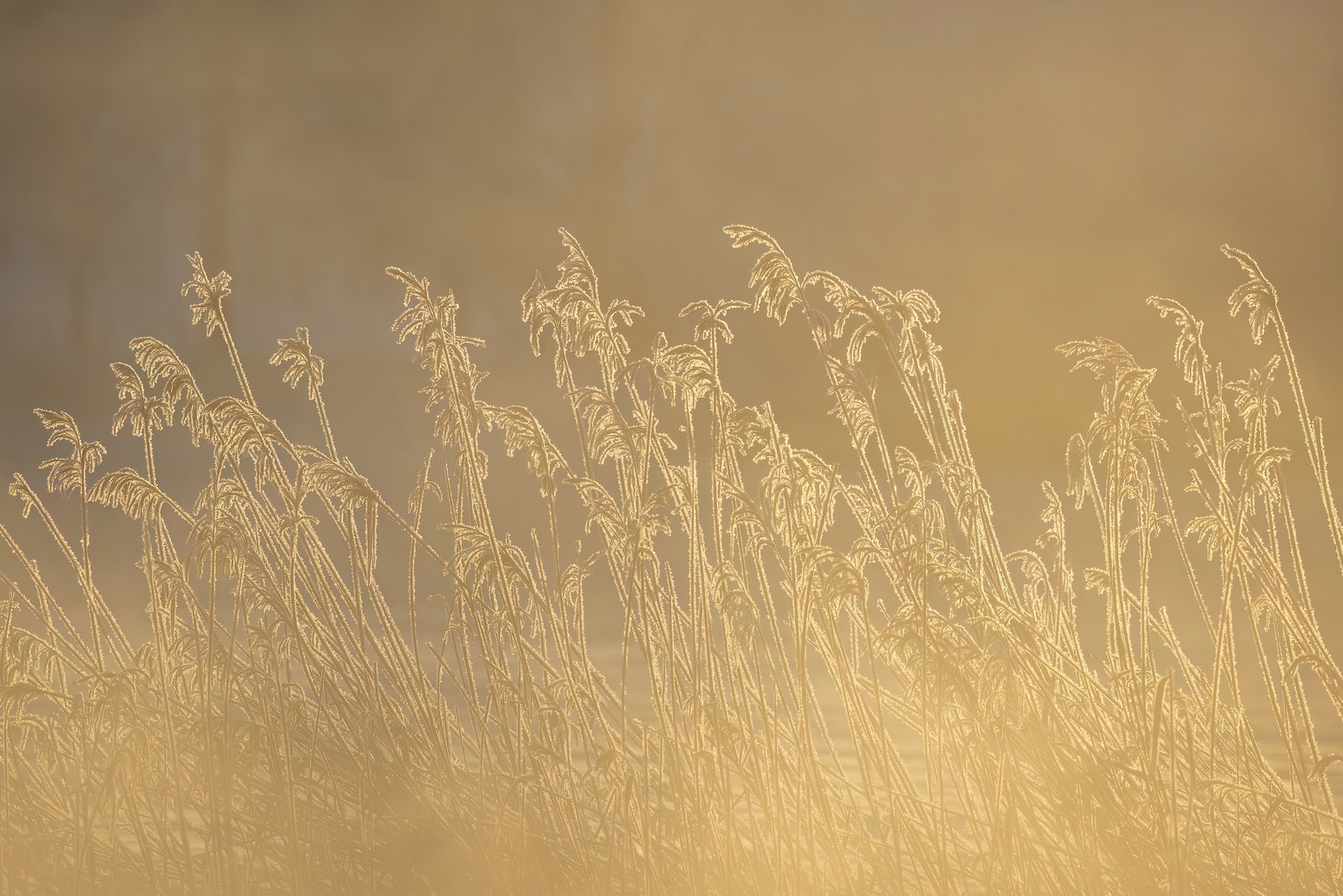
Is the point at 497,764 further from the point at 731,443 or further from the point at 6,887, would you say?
the point at 6,887

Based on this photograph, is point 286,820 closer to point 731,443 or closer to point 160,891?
point 160,891

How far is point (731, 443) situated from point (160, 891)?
2928mm

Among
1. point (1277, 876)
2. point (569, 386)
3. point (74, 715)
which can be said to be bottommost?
point (1277, 876)

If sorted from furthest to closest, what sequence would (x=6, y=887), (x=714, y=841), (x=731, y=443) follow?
(x=6, y=887)
(x=731, y=443)
(x=714, y=841)

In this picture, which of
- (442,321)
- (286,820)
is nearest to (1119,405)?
(442,321)

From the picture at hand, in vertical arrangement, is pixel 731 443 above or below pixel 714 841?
above

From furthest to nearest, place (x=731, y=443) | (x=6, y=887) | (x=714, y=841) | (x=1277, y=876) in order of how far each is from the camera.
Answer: (x=6, y=887), (x=731, y=443), (x=714, y=841), (x=1277, y=876)

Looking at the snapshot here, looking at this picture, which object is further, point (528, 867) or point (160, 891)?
point (160, 891)

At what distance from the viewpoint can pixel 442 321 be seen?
3.63m

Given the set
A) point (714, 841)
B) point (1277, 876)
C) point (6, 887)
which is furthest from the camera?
point (6, 887)

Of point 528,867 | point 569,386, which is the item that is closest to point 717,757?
point 528,867

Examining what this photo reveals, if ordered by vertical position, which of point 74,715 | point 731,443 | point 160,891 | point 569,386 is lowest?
point 160,891

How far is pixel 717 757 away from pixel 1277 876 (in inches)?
71.0

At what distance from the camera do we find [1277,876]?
3035mm
